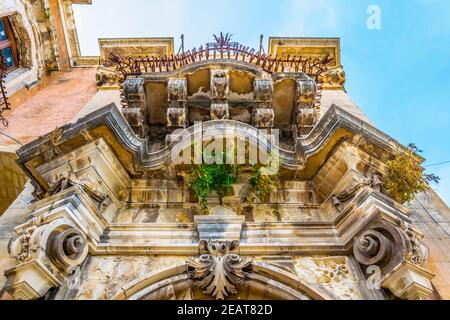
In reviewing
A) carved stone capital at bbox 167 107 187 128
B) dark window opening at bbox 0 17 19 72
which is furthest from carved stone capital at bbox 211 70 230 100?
dark window opening at bbox 0 17 19 72

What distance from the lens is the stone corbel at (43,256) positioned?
330 cm

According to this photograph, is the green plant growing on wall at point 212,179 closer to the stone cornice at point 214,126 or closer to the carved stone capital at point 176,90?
the stone cornice at point 214,126

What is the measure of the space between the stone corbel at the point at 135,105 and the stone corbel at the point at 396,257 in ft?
12.3

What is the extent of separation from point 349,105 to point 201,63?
3.31 m

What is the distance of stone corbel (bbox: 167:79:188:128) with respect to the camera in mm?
6008

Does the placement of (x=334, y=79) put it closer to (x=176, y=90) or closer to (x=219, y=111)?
(x=219, y=111)

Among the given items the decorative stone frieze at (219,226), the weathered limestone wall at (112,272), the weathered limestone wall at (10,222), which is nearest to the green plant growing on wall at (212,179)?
the decorative stone frieze at (219,226)

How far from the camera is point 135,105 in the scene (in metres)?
6.19

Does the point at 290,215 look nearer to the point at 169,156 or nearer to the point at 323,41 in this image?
the point at 169,156

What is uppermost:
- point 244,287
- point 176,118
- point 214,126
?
point 176,118

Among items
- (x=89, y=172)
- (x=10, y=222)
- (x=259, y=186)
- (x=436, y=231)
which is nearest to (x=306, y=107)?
(x=259, y=186)

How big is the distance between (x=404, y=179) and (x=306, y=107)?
2.12 meters

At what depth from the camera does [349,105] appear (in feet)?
25.4

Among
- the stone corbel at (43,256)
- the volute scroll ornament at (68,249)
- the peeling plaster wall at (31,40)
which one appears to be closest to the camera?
the stone corbel at (43,256)
